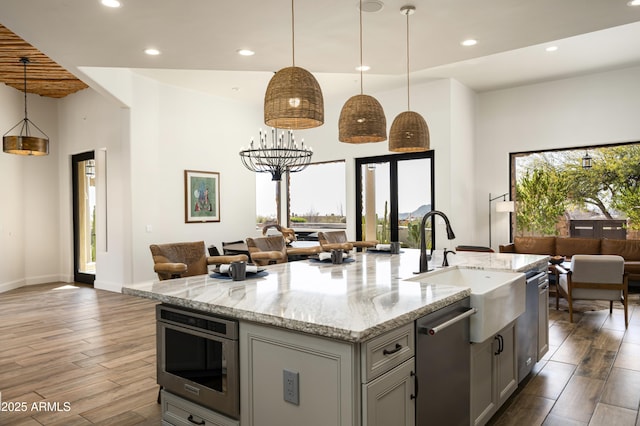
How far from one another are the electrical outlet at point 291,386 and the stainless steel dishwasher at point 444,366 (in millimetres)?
534

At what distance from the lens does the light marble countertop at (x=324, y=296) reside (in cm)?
166

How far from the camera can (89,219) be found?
8.34 metres

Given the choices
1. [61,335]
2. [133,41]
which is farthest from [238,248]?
[133,41]

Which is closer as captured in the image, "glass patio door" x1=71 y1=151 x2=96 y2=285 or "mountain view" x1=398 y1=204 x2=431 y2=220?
"mountain view" x1=398 y1=204 x2=431 y2=220

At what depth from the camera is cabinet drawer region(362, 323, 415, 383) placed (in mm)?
1578

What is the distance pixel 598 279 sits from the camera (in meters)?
4.93

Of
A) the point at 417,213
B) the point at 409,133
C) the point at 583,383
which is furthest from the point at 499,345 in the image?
the point at 417,213

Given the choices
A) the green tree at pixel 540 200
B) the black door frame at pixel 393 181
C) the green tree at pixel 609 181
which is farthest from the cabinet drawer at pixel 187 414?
the green tree at pixel 609 181

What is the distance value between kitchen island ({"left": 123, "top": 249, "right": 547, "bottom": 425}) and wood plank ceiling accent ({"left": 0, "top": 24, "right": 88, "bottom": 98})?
195 inches

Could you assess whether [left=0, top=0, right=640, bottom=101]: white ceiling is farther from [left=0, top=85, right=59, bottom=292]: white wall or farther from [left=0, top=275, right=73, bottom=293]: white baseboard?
[left=0, top=275, right=73, bottom=293]: white baseboard

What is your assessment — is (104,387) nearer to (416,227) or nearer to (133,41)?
(133,41)

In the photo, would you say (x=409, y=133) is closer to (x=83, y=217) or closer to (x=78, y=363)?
(x=78, y=363)

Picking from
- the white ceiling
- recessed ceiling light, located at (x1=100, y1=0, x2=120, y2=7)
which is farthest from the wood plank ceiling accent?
recessed ceiling light, located at (x1=100, y1=0, x2=120, y2=7)

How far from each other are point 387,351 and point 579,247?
282 inches
